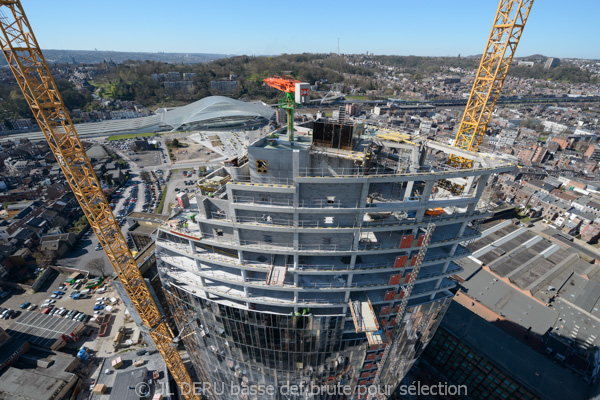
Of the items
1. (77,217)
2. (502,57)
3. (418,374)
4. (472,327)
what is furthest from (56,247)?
(502,57)

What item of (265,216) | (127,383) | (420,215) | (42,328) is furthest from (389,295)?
(42,328)

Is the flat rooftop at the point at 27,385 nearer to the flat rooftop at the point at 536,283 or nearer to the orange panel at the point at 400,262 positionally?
the orange panel at the point at 400,262

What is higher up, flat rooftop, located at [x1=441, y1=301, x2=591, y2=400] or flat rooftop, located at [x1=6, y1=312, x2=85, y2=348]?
flat rooftop, located at [x1=441, y1=301, x2=591, y2=400]

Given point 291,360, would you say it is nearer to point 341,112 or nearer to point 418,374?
point 341,112

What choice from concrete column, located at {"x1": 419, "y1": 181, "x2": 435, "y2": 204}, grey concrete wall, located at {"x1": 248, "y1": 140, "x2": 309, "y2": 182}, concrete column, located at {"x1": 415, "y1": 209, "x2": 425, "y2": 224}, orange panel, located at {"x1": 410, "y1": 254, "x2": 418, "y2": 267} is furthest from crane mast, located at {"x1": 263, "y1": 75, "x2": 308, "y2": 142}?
orange panel, located at {"x1": 410, "y1": 254, "x2": 418, "y2": 267}

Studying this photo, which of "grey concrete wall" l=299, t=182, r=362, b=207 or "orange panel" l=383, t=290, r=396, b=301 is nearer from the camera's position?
"grey concrete wall" l=299, t=182, r=362, b=207

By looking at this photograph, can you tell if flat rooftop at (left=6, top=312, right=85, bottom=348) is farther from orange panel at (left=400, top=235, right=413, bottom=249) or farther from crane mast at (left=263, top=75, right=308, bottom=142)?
orange panel at (left=400, top=235, right=413, bottom=249)
